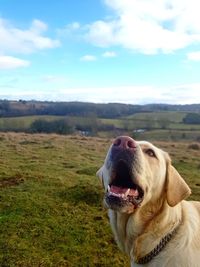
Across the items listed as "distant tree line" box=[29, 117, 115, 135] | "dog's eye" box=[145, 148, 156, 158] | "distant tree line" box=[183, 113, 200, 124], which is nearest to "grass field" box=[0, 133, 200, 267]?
"dog's eye" box=[145, 148, 156, 158]

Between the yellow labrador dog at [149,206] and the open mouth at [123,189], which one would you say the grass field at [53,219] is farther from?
the open mouth at [123,189]

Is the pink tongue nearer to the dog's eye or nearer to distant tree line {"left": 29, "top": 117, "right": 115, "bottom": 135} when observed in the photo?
the dog's eye

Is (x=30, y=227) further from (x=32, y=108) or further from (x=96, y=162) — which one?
(x=32, y=108)

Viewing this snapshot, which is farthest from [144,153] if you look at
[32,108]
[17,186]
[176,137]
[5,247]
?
[32,108]

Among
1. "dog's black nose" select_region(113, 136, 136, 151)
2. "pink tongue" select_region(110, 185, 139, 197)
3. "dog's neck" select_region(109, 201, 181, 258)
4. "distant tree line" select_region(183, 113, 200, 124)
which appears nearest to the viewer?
"dog's black nose" select_region(113, 136, 136, 151)

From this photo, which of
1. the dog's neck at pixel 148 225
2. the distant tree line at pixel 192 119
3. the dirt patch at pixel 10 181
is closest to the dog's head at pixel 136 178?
the dog's neck at pixel 148 225

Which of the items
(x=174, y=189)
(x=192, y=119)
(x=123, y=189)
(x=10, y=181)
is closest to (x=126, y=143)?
(x=123, y=189)
